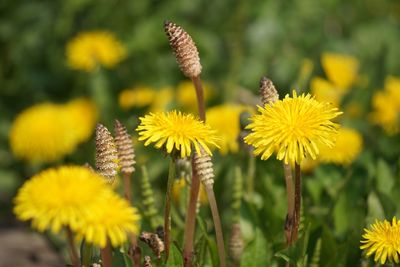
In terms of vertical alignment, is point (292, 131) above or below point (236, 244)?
above

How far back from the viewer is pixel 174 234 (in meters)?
1.89

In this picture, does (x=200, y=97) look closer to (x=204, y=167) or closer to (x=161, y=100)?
(x=204, y=167)

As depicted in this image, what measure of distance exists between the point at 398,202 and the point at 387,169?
14 cm

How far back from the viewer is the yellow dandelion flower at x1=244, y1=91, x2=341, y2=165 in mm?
1417

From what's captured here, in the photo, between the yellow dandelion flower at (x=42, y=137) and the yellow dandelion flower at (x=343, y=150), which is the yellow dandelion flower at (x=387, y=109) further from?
the yellow dandelion flower at (x=42, y=137)

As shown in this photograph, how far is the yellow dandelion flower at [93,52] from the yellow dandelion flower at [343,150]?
1.30m

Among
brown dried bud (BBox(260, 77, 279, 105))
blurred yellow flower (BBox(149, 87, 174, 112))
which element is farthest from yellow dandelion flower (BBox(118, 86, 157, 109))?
brown dried bud (BBox(260, 77, 279, 105))

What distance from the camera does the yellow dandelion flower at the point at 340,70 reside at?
11.1 ft

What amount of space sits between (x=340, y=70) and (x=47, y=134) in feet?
4.23

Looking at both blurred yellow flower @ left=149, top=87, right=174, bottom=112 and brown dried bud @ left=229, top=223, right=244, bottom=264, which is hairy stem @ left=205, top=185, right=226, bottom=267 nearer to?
brown dried bud @ left=229, top=223, right=244, bottom=264

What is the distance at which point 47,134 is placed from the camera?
310cm

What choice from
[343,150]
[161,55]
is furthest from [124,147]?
[161,55]

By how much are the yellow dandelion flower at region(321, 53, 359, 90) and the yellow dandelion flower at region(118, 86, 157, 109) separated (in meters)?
0.76

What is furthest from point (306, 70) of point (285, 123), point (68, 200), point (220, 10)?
point (68, 200)
